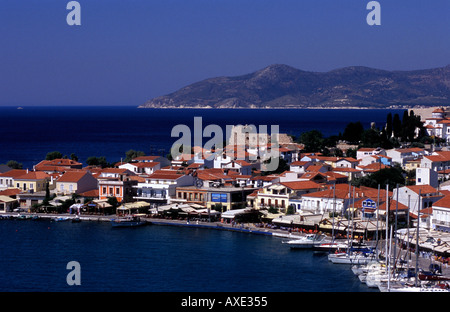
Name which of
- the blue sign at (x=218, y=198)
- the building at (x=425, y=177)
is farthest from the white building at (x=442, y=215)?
the blue sign at (x=218, y=198)

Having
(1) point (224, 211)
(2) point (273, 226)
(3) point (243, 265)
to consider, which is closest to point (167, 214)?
(1) point (224, 211)

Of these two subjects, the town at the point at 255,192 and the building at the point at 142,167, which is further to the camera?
the building at the point at 142,167

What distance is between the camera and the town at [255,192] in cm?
2708

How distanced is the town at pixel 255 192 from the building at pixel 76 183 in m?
0.05

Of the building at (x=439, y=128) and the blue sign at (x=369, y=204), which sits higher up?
the building at (x=439, y=128)

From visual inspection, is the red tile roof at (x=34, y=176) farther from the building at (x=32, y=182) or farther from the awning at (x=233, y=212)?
the awning at (x=233, y=212)

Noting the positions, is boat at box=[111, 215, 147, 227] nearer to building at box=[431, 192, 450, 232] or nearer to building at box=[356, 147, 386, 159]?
building at box=[431, 192, 450, 232]

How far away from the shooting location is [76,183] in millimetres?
34875

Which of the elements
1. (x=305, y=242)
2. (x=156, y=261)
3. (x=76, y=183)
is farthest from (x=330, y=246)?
(x=76, y=183)

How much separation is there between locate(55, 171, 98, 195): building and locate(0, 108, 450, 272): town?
0.05 meters

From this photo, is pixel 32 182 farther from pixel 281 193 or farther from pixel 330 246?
pixel 330 246

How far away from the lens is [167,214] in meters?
31.6
